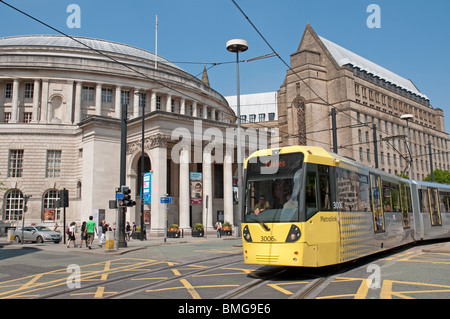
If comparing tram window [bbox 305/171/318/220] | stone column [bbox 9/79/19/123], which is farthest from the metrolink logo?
tram window [bbox 305/171/318/220]

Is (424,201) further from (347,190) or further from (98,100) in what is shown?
(98,100)

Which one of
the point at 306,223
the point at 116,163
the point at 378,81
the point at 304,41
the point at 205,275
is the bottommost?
the point at 205,275

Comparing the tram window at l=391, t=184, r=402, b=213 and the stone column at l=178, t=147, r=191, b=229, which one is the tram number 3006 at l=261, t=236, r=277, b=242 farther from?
the stone column at l=178, t=147, r=191, b=229

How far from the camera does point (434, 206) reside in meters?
19.7

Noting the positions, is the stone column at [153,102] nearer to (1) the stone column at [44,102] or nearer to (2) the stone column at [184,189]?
(1) the stone column at [44,102]

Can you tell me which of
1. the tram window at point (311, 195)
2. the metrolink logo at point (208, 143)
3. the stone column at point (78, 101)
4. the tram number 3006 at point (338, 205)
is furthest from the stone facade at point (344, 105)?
the tram window at point (311, 195)

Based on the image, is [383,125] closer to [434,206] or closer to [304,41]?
[304,41]

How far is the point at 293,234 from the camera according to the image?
30.4 ft

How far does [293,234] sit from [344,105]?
5893 cm

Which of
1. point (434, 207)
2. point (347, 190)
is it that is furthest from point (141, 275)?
point (434, 207)

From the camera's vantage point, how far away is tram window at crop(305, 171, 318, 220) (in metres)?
9.50

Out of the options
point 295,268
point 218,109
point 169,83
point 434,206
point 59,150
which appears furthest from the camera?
point 218,109

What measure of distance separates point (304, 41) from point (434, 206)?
195 feet
